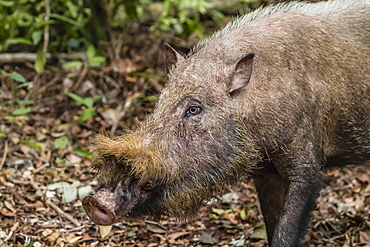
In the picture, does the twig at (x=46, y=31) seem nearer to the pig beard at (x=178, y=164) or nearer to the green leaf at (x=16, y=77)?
the green leaf at (x=16, y=77)

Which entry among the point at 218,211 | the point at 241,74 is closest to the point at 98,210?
the point at 241,74

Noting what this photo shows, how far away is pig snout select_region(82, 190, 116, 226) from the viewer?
13.7ft

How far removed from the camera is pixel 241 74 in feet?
15.2

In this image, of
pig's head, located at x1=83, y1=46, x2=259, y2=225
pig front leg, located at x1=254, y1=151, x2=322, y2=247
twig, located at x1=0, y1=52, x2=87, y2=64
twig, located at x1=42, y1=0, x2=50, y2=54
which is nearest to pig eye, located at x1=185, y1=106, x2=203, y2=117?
pig's head, located at x1=83, y1=46, x2=259, y2=225

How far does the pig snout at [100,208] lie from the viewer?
419 centimetres

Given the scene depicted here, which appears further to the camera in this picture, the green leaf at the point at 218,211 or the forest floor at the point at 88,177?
the green leaf at the point at 218,211

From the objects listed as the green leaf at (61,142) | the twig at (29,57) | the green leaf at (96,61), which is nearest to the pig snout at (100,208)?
the green leaf at (61,142)

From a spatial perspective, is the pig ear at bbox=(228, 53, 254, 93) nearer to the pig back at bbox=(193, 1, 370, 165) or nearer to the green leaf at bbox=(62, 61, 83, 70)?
the pig back at bbox=(193, 1, 370, 165)

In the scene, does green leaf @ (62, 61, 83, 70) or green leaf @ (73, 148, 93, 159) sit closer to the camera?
green leaf @ (73, 148, 93, 159)

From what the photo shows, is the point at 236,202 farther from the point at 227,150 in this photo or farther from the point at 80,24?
the point at 80,24

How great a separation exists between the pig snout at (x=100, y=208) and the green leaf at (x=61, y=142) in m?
2.98

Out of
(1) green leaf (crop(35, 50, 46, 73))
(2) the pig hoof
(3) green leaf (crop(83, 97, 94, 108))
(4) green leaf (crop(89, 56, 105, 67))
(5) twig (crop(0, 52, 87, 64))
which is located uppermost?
(2) the pig hoof

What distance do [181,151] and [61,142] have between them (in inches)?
119

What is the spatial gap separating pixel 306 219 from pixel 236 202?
1.80m
